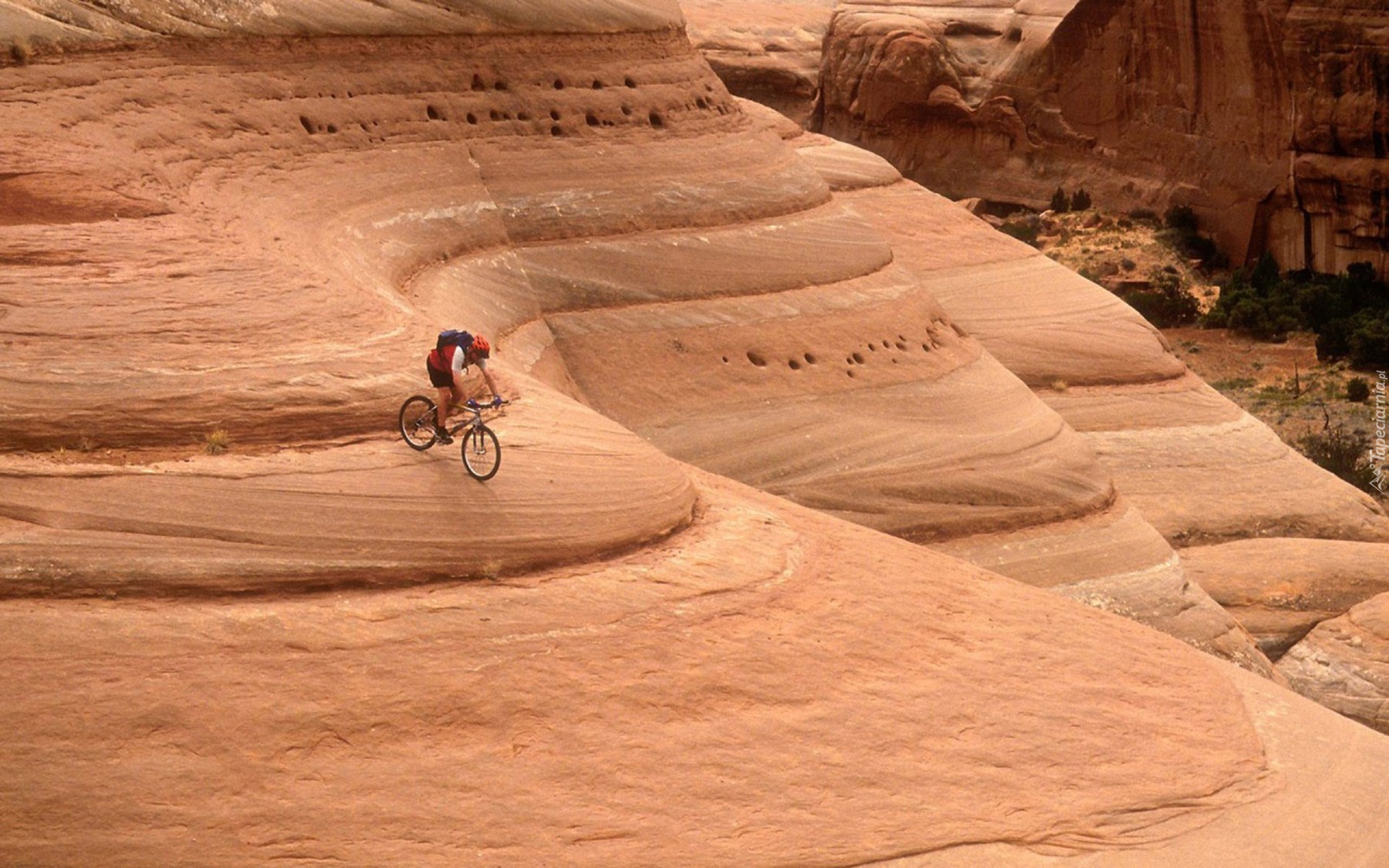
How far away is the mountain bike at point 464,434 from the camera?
30.4 ft

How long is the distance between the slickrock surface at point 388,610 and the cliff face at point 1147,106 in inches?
1145

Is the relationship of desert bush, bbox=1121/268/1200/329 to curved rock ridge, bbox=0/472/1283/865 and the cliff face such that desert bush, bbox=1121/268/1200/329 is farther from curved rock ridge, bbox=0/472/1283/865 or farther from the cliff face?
curved rock ridge, bbox=0/472/1283/865

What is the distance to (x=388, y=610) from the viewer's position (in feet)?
28.1

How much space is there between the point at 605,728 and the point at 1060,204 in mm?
40909

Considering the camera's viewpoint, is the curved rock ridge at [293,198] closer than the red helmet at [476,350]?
Yes

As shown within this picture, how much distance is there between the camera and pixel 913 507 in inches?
688

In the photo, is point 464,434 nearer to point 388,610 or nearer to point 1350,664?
point 388,610

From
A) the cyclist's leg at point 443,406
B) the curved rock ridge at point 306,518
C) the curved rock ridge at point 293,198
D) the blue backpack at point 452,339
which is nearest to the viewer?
the curved rock ridge at point 306,518

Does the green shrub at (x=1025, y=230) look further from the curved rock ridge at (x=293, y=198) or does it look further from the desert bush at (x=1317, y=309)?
the curved rock ridge at (x=293, y=198)

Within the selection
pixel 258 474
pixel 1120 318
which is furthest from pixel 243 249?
pixel 1120 318

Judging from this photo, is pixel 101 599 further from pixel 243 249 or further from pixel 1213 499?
pixel 1213 499

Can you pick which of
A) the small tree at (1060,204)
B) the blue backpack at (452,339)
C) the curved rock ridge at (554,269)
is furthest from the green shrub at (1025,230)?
the blue backpack at (452,339)

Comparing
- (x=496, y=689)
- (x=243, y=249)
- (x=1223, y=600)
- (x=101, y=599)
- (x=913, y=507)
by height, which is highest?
(x=243, y=249)

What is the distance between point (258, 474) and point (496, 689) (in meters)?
1.71
